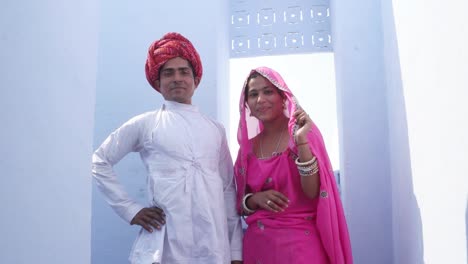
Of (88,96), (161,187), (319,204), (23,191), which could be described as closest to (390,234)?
(319,204)

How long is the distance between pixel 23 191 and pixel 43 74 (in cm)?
29

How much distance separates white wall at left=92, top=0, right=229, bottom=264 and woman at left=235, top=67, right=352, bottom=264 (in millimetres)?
696

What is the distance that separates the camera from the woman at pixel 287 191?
5.44ft

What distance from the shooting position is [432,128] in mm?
1391

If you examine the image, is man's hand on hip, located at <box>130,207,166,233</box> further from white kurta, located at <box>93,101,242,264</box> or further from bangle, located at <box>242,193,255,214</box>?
bangle, located at <box>242,193,255,214</box>

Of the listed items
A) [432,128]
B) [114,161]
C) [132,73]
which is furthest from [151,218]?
[132,73]

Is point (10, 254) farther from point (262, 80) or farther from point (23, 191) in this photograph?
point (262, 80)

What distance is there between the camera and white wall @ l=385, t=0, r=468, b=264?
1125mm

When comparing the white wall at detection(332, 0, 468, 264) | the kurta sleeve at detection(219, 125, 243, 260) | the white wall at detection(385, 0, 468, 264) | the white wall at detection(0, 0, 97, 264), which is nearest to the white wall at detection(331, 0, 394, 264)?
the white wall at detection(332, 0, 468, 264)

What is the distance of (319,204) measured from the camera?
65.7 inches

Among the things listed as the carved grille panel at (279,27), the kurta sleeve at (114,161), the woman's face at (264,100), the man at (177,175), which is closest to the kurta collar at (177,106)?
the man at (177,175)

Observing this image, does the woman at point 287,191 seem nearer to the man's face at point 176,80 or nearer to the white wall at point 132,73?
the man's face at point 176,80

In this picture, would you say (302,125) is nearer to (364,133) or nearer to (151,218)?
(151,218)

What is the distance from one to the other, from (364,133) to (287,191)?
2.94ft
